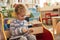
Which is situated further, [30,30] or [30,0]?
[30,0]

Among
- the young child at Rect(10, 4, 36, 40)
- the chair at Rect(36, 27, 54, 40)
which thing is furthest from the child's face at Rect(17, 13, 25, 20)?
the chair at Rect(36, 27, 54, 40)

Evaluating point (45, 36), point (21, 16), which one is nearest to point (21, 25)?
point (21, 16)

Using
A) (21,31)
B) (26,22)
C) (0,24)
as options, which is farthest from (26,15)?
(0,24)

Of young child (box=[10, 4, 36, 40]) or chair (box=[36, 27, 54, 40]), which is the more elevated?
young child (box=[10, 4, 36, 40])

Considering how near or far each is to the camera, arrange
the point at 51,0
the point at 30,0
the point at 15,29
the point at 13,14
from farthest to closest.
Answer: the point at 51,0, the point at 30,0, the point at 13,14, the point at 15,29

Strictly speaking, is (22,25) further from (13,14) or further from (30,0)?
(30,0)

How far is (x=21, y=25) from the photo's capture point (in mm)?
1701

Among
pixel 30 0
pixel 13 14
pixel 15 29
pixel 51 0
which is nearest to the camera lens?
pixel 15 29

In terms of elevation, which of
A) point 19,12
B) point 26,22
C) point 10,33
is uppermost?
point 19,12

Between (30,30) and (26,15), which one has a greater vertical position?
(26,15)

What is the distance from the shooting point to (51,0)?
14.4 ft

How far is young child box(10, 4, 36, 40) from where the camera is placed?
1662mm

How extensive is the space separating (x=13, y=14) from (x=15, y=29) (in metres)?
0.22

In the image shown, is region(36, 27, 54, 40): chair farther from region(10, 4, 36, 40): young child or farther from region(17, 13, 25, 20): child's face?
region(17, 13, 25, 20): child's face
